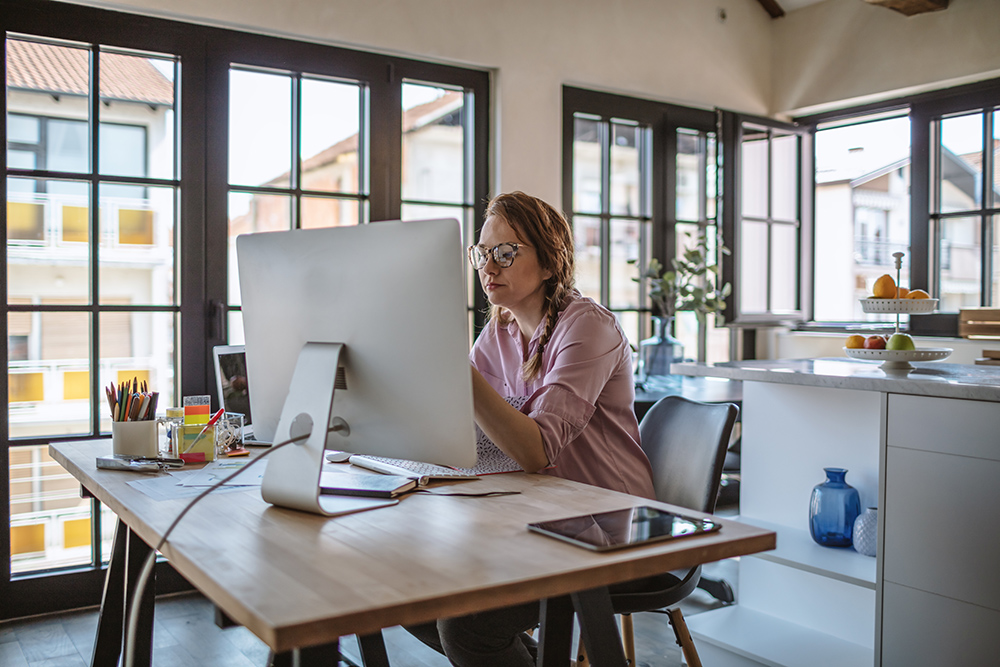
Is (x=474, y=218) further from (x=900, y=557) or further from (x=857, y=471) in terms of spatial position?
(x=900, y=557)

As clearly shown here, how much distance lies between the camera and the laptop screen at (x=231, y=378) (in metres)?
2.12

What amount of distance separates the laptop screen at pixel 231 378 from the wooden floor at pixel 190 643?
0.81 metres

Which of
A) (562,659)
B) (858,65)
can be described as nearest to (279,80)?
(562,659)

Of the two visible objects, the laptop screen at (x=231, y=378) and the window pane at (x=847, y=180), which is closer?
the laptop screen at (x=231, y=378)

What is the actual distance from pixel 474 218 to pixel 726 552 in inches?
111

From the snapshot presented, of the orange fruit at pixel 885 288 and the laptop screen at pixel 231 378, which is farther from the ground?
the orange fruit at pixel 885 288

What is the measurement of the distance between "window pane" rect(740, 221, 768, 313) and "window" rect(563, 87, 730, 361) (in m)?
0.23

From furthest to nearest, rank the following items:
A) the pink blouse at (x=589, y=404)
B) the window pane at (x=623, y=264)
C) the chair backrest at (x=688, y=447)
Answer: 1. the window pane at (x=623, y=264)
2. the chair backrest at (x=688, y=447)
3. the pink blouse at (x=589, y=404)

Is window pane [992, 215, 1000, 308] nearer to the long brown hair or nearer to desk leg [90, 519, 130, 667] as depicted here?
the long brown hair

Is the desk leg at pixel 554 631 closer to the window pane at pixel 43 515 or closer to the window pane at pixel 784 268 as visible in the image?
the window pane at pixel 43 515

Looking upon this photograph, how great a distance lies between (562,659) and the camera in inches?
48.6

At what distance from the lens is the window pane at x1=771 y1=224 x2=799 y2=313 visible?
4766 millimetres

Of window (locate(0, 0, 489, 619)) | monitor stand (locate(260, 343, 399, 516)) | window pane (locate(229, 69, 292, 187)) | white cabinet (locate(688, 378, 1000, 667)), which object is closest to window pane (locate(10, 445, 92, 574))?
window (locate(0, 0, 489, 619))

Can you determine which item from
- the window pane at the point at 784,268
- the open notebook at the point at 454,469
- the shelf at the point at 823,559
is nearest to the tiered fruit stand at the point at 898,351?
the shelf at the point at 823,559
